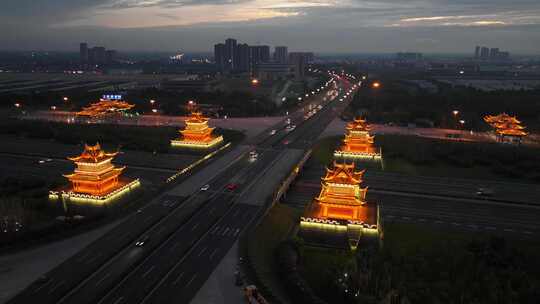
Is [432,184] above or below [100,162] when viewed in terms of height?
below

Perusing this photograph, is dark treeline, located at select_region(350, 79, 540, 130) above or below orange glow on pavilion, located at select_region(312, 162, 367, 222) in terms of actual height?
above

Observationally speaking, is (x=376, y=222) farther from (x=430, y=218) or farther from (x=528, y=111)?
(x=528, y=111)

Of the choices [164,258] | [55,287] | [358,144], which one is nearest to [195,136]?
[358,144]

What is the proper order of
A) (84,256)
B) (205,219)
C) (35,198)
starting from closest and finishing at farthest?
1. (84,256)
2. (205,219)
3. (35,198)

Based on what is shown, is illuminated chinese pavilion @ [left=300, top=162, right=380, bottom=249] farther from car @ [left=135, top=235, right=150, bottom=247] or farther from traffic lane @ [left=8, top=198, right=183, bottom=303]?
traffic lane @ [left=8, top=198, right=183, bottom=303]

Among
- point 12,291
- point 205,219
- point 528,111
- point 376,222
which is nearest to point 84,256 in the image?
point 12,291

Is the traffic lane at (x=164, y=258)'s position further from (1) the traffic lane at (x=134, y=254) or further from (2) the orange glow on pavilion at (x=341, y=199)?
(2) the orange glow on pavilion at (x=341, y=199)

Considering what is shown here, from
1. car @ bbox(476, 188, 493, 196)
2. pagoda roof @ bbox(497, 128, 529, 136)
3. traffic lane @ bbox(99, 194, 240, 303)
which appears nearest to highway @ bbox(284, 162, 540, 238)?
car @ bbox(476, 188, 493, 196)

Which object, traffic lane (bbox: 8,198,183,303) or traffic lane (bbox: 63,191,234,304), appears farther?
traffic lane (bbox: 63,191,234,304)
